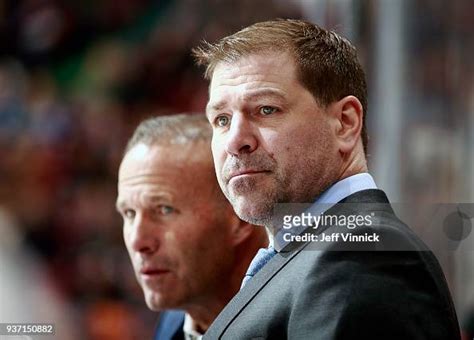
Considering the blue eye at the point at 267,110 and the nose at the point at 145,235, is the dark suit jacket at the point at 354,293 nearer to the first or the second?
the blue eye at the point at 267,110

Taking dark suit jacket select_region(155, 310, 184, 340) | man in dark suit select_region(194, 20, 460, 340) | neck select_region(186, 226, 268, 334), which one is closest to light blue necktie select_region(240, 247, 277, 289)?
man in dark suit select_region(194, 20, 460, 340)

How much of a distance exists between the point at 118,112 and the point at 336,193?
36.9 inches

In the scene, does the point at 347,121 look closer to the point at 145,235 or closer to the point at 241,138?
the point at 241,138

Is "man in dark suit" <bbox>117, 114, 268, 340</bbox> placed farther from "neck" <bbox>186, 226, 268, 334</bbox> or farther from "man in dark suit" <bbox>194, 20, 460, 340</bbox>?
"man in dark suit" <bbox>194, 20, 460, 340</bbox>

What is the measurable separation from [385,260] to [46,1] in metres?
1.23

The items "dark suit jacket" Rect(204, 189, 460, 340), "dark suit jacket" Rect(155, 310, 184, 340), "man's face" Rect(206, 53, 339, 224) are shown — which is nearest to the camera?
"dark suit jacket" Rect(204, 189, 460, 340)

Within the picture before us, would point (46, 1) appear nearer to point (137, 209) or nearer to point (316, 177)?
point (137, 209)

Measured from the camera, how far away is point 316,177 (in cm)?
91

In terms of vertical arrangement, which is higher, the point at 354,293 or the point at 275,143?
the point at 275,143

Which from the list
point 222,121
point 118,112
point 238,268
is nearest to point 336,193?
point 222,121

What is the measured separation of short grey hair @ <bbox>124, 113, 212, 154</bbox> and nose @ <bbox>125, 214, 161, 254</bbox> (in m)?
0.11

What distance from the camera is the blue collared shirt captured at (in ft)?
2.93

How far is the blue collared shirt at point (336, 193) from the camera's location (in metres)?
0.89

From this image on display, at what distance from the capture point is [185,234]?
1174 mm
